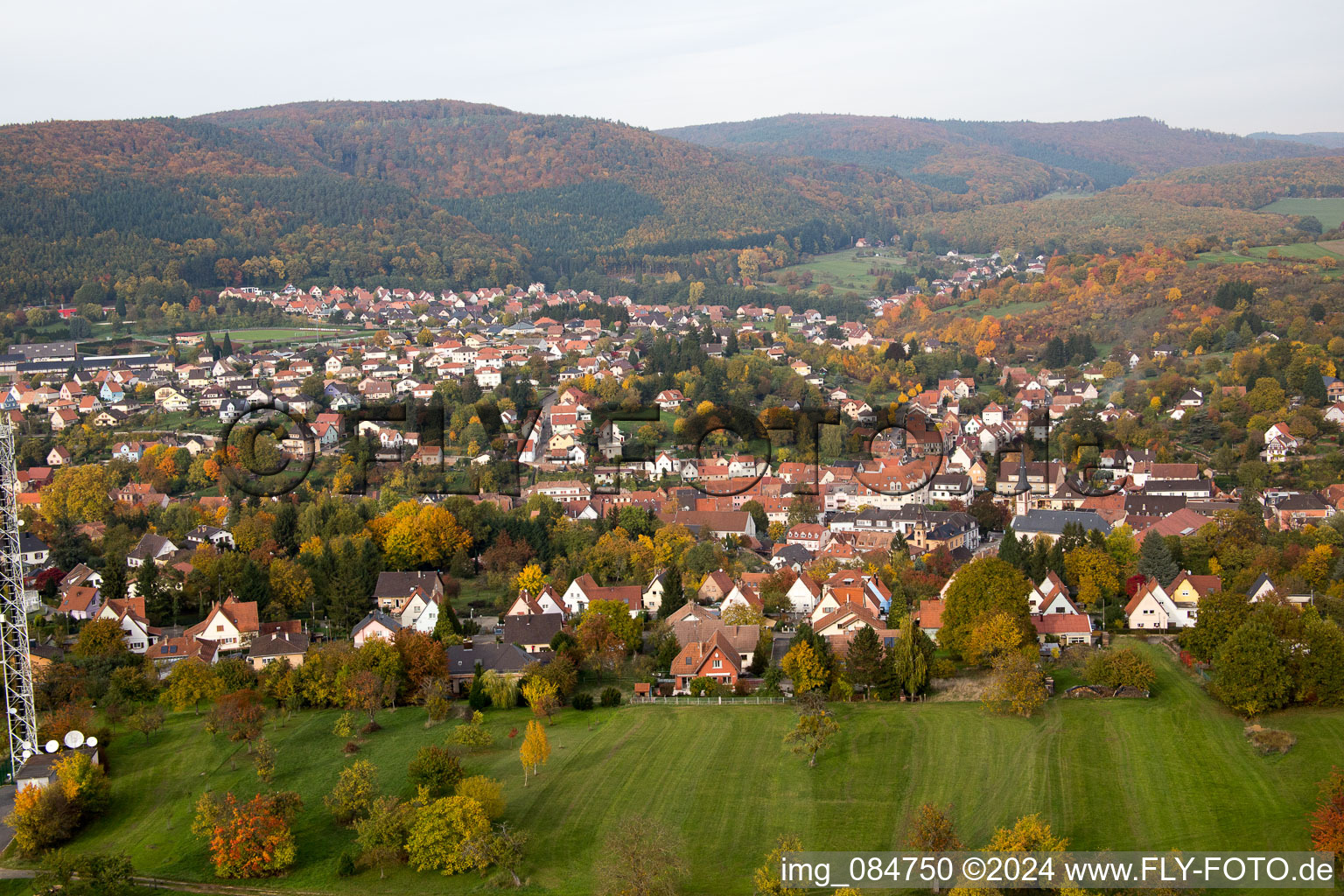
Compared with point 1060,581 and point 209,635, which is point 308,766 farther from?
point 1060,581

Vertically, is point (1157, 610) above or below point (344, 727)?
above

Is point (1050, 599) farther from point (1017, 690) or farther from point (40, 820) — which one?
point (40, 820)

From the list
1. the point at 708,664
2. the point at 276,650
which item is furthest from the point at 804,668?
the point at 276,650

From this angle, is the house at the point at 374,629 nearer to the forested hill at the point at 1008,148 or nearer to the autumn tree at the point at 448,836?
the autumn tree at the point at 448,836

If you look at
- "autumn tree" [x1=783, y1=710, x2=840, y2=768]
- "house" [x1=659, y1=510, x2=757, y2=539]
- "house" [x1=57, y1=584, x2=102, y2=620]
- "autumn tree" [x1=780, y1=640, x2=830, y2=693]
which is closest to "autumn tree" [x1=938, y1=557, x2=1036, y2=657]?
"autumn tree" [x1=780, y1=640, x2=830, y2=693]

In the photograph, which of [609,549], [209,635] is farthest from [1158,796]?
Answer: [209,635]

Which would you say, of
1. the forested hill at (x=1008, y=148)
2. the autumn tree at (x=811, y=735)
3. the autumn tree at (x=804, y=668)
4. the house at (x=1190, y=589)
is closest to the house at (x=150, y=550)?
the autumn tree at (x=804, y=668)

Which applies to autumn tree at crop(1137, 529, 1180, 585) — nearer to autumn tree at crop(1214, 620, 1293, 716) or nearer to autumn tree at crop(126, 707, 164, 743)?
autumn tree at crop(1214, 620, 1293, 716)
